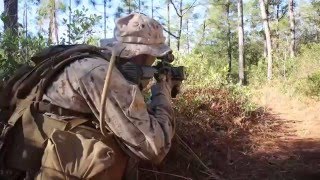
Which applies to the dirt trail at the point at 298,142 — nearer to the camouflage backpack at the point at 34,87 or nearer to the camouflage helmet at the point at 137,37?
the camouflage helmet at the point at 137,37

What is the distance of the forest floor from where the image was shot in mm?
4094

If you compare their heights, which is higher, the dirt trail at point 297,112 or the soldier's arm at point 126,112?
the soldier's arm at point 126,112

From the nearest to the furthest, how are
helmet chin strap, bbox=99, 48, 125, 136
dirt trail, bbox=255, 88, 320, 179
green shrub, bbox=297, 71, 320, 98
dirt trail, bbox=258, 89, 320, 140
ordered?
helmet chin strap, bbox=99, 48, 125, 136 < dirt trail, bbox=255, 88, 320, 179 < dirt trail, bbox=258, 89, 320, 140 < green shrub, bbox=297, 71, 320, 98

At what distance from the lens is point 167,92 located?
6.91 ft

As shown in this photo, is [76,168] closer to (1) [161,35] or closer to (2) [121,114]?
(2) [121,114]

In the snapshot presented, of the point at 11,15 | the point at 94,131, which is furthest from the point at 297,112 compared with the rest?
the point at 94,131

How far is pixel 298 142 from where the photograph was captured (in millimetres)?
6500

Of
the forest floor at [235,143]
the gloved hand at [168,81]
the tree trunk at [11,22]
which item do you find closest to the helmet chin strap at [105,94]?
the gloved hand at [168,81]

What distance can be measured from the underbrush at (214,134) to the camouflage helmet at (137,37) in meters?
1.76

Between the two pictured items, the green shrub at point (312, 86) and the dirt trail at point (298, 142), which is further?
the green shrub at point (312, 86)

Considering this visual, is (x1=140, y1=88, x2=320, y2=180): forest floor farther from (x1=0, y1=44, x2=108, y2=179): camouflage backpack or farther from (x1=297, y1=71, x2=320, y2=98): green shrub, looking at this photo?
(x1=297, y1=71, x2=320, y2=98): green shrub

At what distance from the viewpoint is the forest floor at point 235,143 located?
4.09 m

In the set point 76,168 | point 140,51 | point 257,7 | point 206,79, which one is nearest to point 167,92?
point 140,51

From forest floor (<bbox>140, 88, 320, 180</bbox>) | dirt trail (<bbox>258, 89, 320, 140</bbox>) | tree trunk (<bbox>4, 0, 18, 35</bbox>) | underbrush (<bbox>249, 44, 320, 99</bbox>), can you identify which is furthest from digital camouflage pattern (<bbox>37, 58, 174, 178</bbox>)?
underbrush (<bbox>249, 44, 320, 99</bbox>)
